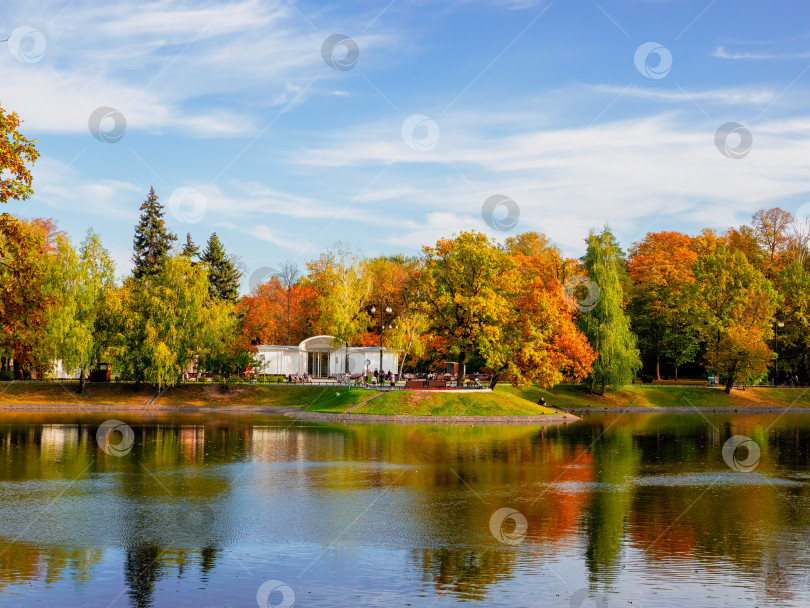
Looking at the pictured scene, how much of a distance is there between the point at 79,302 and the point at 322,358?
26878 millimetres

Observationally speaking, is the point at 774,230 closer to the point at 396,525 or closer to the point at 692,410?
the point at 692,410

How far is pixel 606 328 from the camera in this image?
72.3 meters

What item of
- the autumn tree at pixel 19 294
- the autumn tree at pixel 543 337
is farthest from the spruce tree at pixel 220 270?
the autumn tree at pixel 19 294

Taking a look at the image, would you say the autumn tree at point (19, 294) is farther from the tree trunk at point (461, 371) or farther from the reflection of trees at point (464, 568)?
the tree trunk at point (461, 371)

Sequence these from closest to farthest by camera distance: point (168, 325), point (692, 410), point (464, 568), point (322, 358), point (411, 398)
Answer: point (464, 568) → point (411, 398) → point (168, 325) → point (692, 410) → point (322, 358)

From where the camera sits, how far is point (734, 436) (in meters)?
45.1

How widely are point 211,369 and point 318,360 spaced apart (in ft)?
53.1

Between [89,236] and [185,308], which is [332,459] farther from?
[89,236]

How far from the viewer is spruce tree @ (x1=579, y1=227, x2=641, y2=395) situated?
71.9 meters

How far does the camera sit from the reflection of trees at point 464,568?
13.7m

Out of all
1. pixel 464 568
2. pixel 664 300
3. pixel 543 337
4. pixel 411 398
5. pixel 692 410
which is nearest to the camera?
pixel 464 568

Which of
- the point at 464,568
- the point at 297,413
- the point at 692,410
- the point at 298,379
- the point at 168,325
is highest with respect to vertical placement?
the point at 168,325

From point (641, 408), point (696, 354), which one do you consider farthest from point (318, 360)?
point (696, 354)

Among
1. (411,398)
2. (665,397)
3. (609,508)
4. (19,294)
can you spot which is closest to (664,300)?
(665,397)
